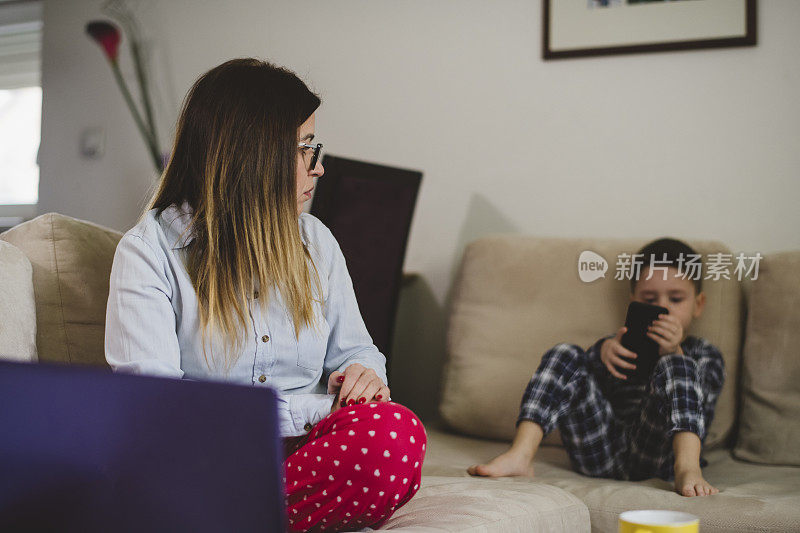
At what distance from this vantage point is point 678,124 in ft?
6.40

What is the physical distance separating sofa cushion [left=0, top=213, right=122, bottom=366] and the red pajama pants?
1.67 ft

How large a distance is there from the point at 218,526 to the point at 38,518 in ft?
0.51

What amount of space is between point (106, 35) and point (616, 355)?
1.94 metres

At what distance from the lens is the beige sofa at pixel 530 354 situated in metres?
1.12

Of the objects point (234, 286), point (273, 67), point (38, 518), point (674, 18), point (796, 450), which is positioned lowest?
point (796, 450)

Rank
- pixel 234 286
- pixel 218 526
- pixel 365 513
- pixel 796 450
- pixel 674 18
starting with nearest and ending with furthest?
pixel 218 526
pixel 365 513
pixel 234 286
pixel 796 450
pixel 674 18

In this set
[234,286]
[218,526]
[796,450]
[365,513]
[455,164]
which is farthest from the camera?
[455,164]

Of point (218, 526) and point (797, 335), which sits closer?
point (218, 526)


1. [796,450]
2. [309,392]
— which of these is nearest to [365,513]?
[309,392]

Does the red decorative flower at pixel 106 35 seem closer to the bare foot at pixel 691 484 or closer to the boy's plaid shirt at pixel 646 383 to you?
the boy's plaid shirt at pixel 646 383

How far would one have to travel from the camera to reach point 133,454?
54 centimetres

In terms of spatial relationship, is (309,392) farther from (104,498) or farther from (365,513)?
(104,498)

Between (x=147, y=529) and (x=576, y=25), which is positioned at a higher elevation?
(x=576, y=25)

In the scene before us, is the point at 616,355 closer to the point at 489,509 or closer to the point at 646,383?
the point at 646,383
